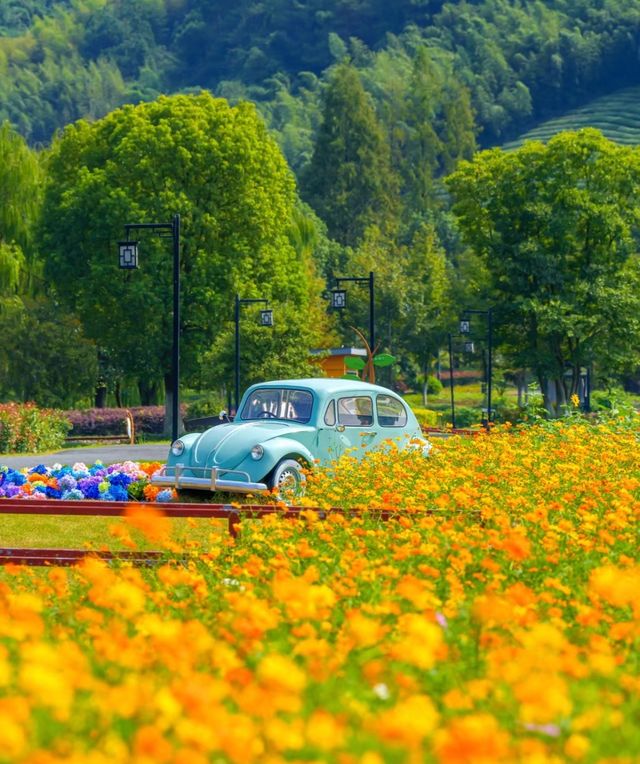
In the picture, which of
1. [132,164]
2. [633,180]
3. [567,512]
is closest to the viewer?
[567,512]

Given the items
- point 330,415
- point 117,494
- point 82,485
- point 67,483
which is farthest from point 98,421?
point 330,415

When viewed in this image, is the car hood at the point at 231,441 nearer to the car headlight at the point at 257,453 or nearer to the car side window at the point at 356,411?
the car headlight at the point at 257,453

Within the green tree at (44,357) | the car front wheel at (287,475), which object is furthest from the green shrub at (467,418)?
the car front wheel at (287,475)

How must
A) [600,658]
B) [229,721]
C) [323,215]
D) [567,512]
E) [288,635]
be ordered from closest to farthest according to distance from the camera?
1. [229,721]
2. [600,658]
3. [288,635]
4. [567,512]
5. [323,215]

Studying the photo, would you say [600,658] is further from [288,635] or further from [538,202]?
[538,202]

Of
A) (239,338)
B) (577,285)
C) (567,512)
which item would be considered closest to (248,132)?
(239,338)

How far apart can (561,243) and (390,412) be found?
3172cm

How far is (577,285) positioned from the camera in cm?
4700

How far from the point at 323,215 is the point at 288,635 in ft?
333

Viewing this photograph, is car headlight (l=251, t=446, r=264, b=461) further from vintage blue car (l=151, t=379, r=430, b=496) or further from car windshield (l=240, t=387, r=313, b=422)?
car windshield (l=240, t=387, r=313, b=422)

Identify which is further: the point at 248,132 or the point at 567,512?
the point at 248,132

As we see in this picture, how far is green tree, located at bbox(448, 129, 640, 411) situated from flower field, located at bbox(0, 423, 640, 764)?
4013 centimetres

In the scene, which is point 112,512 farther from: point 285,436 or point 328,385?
point 328,385

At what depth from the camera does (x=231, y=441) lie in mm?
15602
